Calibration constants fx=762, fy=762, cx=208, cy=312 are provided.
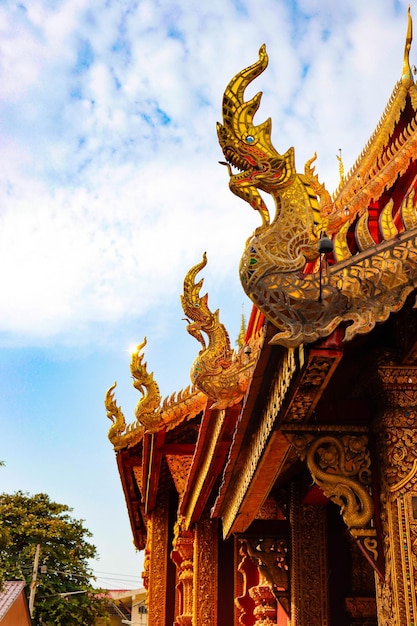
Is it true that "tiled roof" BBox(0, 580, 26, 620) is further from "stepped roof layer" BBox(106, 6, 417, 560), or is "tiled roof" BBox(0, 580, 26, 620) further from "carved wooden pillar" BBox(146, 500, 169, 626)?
"stepped roof layer" BBox(106, 6, 417, 560)

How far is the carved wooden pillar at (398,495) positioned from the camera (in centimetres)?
333

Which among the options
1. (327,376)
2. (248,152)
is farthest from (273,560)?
(248,152)

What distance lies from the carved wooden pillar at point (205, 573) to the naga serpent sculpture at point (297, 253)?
7202 millimetres

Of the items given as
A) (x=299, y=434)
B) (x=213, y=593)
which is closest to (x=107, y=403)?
(x=213, y=593)

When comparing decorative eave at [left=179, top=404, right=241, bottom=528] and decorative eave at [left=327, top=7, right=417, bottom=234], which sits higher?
decorative eave at [left=327, top=7, right=417, bottom=234]

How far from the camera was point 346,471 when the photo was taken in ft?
12.3

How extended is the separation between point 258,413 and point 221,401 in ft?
5.96

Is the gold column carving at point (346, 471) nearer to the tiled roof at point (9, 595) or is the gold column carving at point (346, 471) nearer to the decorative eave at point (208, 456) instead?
the decorative eave at point (208, 456)

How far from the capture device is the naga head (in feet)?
11.4

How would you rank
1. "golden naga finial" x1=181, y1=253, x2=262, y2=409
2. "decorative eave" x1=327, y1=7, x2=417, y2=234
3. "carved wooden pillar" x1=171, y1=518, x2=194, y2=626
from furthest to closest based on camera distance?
"carved wooden pillar" x1=171, y1=518, x2=194, y2=626
"golden naga finial" x1=181, y1=253, x2=262, y2=409
"decorative eave" x1=327, y1=7, x2=417, y2=234

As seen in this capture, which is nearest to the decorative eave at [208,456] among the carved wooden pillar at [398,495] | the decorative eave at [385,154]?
the decorative eave at [385,154]

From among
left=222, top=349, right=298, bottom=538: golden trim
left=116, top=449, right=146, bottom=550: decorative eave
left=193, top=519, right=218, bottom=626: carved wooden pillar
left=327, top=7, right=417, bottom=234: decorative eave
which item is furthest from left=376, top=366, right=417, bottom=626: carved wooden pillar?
left=116, top=449, right=146, bottom=550: decorative eave

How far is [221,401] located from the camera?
20.3 ft

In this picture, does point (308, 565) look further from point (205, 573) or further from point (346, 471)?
point (205, 573)
